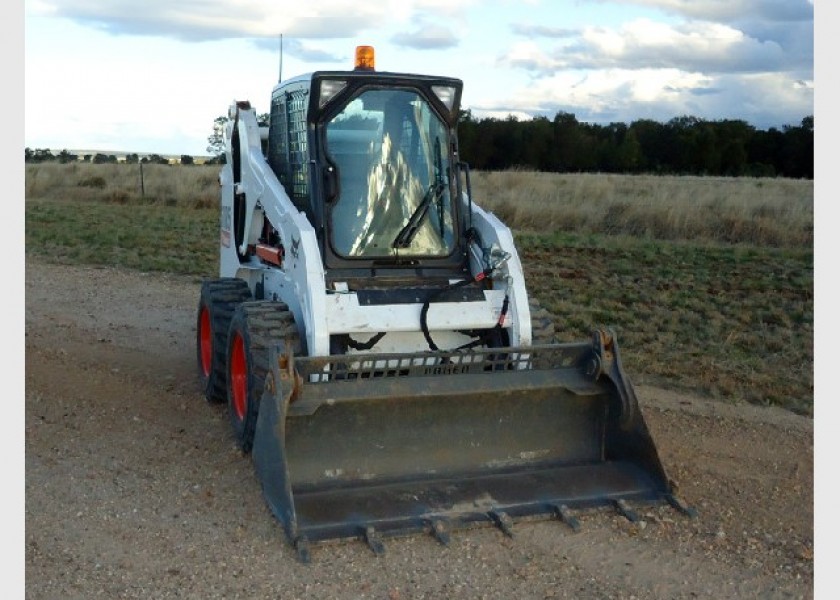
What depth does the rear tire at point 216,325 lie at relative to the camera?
7.07m

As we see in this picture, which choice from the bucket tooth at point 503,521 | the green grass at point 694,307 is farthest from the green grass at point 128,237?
the bucket tooth at point 503,521

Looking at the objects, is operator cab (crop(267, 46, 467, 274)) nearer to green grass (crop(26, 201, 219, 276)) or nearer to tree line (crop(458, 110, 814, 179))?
green grass (crop(26, 201, 219, 276))

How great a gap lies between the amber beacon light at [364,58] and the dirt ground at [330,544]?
2.57 meters

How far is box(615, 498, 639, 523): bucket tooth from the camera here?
5.43 m

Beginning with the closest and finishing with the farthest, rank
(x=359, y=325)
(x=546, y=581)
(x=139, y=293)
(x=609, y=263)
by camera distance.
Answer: (x=546, y=581) → (x=359, y=325) → (x=139, y=293) → (x=609, y=263)

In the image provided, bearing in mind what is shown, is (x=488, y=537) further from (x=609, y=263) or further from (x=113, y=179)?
(x=113, y=179)

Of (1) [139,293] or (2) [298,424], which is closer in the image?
(2) [298,424]

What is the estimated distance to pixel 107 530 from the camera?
5.25 m

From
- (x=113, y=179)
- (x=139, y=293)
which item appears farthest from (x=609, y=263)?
(x=113, y=179)

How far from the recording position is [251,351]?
593cm

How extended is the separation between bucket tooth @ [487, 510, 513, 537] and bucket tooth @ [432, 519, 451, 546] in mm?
269

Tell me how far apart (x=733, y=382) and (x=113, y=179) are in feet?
97.0

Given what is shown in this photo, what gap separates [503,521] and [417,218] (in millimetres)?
2029

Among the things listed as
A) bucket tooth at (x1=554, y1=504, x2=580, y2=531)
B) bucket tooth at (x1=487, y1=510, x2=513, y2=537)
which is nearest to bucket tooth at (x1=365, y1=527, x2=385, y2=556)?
bucket tooth at (x1=487, y1=510, x2=513, y2=537)
